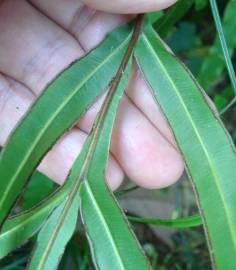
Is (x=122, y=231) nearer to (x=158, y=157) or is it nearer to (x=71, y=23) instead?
(x=158, y=157)

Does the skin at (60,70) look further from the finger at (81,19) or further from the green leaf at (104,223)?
the green leaf at (104,223)

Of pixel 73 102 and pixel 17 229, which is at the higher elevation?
pixel 73 102

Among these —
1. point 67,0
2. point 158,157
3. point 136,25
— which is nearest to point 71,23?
point 67,0

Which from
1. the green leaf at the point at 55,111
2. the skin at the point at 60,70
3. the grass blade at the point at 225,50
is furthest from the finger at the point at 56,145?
the grass blade at the point at 225,50

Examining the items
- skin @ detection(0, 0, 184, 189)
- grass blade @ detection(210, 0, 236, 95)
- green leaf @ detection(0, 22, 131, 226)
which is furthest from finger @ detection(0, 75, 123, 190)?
grass blade @ detection(210, 0, 236, 95)

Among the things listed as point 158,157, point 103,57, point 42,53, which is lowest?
point 158,157

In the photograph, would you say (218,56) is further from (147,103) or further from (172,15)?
(147,103)
